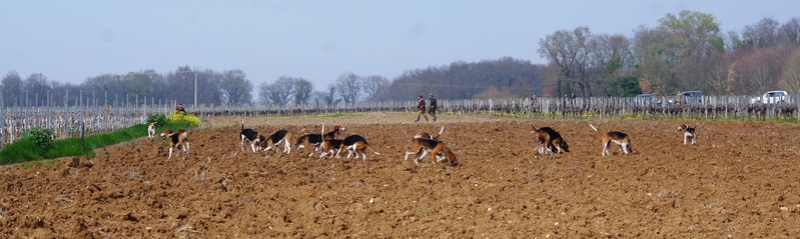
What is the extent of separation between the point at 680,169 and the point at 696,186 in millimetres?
2321

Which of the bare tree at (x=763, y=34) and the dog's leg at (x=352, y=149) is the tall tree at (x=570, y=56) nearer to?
the bare tree at (x=763, y=34)

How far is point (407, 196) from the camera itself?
41.5ft

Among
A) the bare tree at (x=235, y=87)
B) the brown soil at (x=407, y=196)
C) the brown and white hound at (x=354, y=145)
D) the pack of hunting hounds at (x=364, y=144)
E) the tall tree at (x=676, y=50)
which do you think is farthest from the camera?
the bare tree at (x=235, y=87)

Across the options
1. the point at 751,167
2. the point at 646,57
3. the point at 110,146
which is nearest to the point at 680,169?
the point at 751,167

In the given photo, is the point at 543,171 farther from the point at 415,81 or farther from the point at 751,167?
the point at 415,81

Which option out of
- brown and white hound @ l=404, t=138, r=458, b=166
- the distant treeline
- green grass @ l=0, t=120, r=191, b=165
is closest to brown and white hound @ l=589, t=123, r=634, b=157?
brown and white hound @ l=404, t=138, r=458, b=166

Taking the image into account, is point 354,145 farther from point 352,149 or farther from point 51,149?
point 51,149

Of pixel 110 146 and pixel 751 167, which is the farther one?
pixel 110 146

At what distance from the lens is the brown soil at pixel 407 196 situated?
33.8 feet

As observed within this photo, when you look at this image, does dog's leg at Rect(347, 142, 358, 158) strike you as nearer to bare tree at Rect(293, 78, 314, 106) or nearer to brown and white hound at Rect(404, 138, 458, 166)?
brown and white hound at Rect(404, 138, 458, 166)

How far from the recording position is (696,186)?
540 inches

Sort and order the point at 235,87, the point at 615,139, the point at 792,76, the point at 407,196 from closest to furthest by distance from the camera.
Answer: the point at 407,196 < the point at 615,139 < the point at 792,76 < the point at 235,87

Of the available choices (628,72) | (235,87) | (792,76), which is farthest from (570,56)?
(235,87)

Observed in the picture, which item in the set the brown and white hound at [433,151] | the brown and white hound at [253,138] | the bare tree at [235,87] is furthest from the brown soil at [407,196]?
the bare tree at [235,87]
